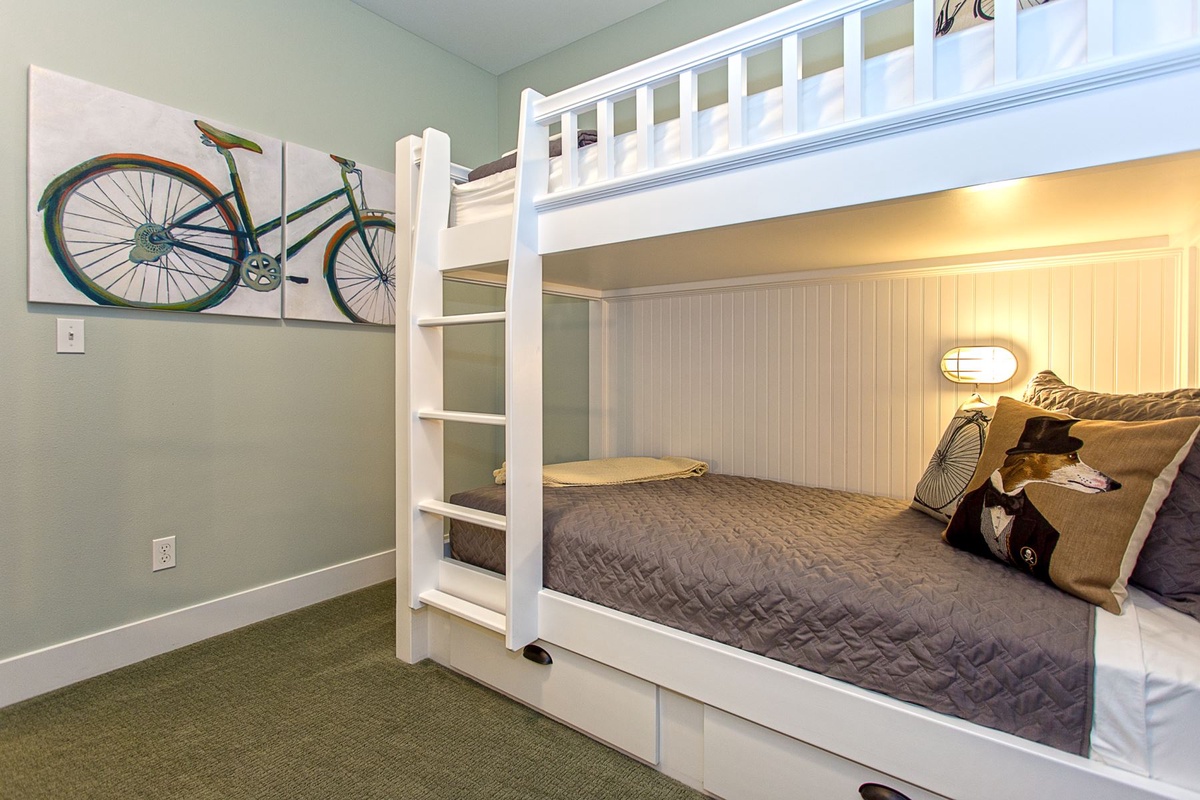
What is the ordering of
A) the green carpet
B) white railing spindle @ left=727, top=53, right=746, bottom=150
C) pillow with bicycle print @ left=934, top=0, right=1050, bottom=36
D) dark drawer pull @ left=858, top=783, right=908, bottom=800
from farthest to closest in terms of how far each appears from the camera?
pillow with bicycle print @ left=934, top=0, right=1050, bottom=36 < the green carpet < white railing spindle @ left=727, top=53, right=746, bottom=150 < dark drawer pull @ left=858, top=783, right=908, bottom=800

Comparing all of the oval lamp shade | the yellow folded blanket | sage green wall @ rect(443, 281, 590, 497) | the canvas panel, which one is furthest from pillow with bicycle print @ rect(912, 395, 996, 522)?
the canvas panel

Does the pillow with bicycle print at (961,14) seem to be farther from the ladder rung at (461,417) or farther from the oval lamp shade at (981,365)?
the ladder rung at (461,417)

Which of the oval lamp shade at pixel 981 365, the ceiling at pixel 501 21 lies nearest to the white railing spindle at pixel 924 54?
the oval lamp shade at pixel 981 365

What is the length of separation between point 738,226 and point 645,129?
1.10 feet

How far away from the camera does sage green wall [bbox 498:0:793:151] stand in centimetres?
267

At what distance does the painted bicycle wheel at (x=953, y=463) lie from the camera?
173 cm

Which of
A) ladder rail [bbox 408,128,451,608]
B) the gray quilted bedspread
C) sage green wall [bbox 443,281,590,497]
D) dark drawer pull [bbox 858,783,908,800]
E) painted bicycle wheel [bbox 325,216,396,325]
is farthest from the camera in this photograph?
sage green wall [bbox 443,281,590,497]

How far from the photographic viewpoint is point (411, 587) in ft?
6.48

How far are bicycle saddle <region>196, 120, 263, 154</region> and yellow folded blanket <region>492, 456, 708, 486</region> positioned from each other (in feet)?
5.02

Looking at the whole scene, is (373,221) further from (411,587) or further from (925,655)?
(925,655)

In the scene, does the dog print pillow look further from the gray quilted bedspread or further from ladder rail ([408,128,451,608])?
ladder rail ([408,128,451,608])

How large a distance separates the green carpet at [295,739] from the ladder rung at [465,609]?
266 mm

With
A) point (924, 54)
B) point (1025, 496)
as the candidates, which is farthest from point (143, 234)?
point (1025, 496)

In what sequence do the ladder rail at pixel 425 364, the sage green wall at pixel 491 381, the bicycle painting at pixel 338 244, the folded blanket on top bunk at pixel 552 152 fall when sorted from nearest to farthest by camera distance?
the folded blanket on top bunk at pixel 552 152 < the ladder rail at pixel 425 364 < the bicycle painting at pixel 338 244 < the sage green wall at pixel 491 381
